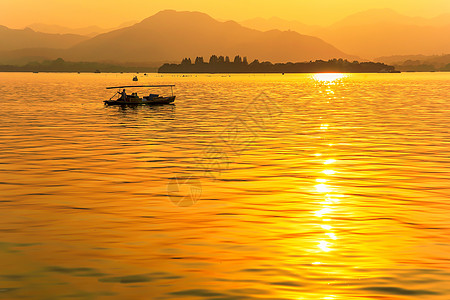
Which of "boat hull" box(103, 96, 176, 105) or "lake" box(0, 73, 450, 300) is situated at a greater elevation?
"lake" box(0, 73, 450, 300)

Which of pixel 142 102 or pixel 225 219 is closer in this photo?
pixel 225 219

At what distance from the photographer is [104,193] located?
2862 cm

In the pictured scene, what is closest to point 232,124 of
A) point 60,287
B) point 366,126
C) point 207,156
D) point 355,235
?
point 366,126

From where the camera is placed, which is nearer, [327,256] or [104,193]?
[327,256]

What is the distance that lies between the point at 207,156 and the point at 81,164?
26.9 ft

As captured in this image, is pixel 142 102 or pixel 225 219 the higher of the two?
pixel 225 219

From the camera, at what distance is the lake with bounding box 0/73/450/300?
16.3m

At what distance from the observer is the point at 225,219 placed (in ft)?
77.1

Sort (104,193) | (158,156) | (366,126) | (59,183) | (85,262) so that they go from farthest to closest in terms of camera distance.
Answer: (366,126), (158,156), (59,183), (104,193), (85,262)

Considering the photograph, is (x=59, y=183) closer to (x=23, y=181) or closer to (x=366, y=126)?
(x=23, y=181)

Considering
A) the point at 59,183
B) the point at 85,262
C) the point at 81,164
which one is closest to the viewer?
the point at 85,262

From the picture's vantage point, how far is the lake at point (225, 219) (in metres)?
16.3

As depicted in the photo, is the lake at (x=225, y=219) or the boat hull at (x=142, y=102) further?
the boat hull at (x=142, y=102)

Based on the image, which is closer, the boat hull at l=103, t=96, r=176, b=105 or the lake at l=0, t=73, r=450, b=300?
the lake at l=0, t=73, r=450, b=300
